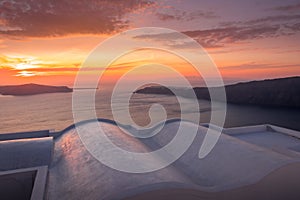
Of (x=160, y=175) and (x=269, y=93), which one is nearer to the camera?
(x=160, y=175)

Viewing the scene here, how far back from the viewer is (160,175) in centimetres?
881

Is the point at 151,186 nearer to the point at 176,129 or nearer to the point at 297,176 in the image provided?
the point at 297,176

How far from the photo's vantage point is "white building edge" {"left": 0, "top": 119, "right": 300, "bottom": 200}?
24.9ft

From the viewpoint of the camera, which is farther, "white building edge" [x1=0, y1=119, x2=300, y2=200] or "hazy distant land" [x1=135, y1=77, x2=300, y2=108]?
"hazy distant land" [x1=135, y1=77, x2=300, y2=108]

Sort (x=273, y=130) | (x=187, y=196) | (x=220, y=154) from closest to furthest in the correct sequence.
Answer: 1. (x=187, y=196)
2. (x=220, y=154)
3. (x=273, y=130)

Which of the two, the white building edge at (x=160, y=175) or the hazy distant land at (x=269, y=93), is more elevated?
the hazy distant land at (x=269, y=93)

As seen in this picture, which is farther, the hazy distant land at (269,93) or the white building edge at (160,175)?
the hazy distant land at (269,93)

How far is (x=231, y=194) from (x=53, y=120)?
71.9 metres

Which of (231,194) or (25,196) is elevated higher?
(25,196)

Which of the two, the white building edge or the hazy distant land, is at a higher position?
the hazy distant land

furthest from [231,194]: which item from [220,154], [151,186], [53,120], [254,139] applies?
[53,120]

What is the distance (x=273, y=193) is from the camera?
7.97 metres

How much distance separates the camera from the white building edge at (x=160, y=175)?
7.59m

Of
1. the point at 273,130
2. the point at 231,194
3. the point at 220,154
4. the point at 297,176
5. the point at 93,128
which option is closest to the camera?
the point at 231,194
